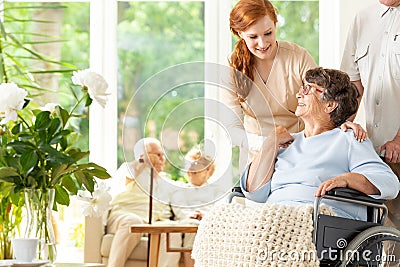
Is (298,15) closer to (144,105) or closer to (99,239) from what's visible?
(99,239)

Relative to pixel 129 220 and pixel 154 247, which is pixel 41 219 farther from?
pixel 129 220

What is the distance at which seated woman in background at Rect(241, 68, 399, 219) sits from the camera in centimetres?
275

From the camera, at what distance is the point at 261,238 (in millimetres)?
2369

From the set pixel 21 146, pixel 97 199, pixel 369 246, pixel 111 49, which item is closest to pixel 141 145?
pixel 97 199

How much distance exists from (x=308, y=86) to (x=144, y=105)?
67cm

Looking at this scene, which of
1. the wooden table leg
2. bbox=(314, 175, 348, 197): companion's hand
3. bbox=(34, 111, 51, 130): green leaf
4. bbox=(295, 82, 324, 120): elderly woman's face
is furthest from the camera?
the wooden table leg

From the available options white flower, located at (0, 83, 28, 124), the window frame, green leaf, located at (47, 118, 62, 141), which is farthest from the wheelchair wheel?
the window frame

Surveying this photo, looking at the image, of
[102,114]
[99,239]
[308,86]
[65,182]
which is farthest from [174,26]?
[65,182]

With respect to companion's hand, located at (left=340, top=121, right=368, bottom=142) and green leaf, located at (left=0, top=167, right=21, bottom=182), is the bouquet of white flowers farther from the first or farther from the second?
companion's hand, located at (left=340, top=121, right=368, bottom=142)

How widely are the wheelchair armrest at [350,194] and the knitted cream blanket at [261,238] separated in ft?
0.37

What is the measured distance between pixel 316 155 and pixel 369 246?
18.5 inches

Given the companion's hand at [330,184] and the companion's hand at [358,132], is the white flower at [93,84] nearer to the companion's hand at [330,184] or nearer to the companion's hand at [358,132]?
the companion's hand at [330,184]

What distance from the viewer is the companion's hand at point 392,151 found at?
9.75ft

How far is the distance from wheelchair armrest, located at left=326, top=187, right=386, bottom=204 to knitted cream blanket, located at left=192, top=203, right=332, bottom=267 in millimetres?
114
